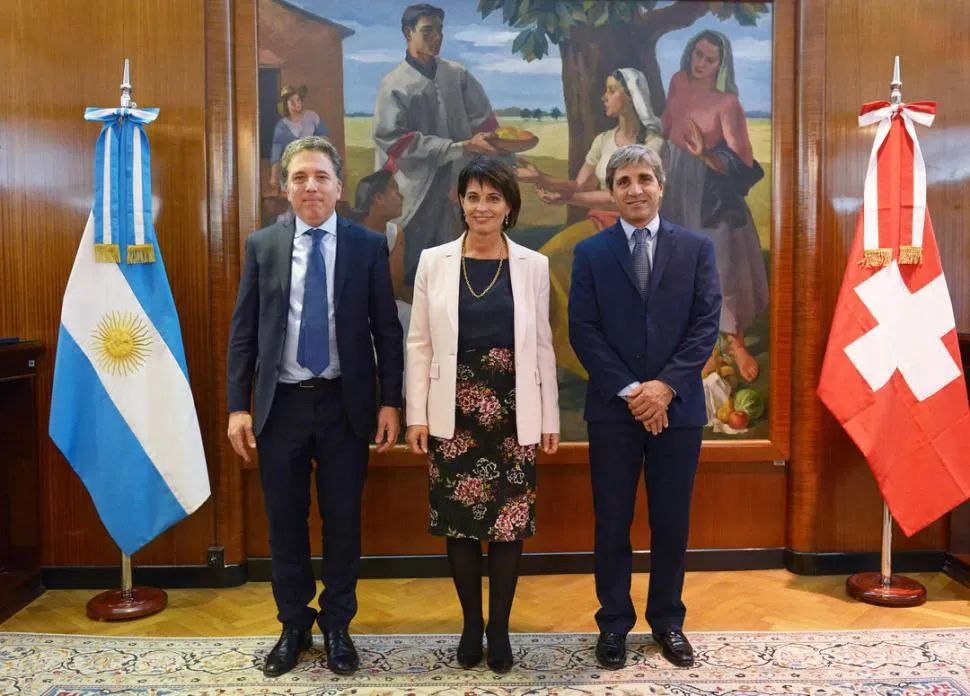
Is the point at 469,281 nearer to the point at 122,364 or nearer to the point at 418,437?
the point at 418,437

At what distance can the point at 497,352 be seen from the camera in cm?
237

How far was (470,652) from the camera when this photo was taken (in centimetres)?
247

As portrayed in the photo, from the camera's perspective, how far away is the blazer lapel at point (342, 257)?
8.00 feet

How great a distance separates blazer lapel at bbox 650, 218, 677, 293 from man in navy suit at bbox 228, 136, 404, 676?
0.88 meters

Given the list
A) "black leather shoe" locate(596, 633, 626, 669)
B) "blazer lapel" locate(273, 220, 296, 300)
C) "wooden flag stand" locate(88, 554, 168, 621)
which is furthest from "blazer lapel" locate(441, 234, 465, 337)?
"wooden flag stand" locate(88, 554, 168, 621)

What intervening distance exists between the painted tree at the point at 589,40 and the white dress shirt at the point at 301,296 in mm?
1366

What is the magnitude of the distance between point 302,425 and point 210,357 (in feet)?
3.62

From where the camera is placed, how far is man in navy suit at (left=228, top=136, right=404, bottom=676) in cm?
240

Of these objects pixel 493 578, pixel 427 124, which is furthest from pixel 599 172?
pixel 493 578

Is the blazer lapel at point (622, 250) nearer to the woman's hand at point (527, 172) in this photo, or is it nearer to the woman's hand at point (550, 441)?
the woman's hand at point (550, 441)

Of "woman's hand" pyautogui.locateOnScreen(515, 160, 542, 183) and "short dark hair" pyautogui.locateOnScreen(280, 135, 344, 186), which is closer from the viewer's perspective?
"short dark hair" pyautogui.locateOnScreen(280, 135, 344, 186)

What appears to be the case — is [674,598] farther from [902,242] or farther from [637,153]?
[902,242]

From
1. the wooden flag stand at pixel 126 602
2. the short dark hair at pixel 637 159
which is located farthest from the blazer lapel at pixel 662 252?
the wooden flag stand at pixel 126 602

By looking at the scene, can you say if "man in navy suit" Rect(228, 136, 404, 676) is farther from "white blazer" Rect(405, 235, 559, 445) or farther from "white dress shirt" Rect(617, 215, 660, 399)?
"white dress shirt" Rect(617, 215, 660, 399)
